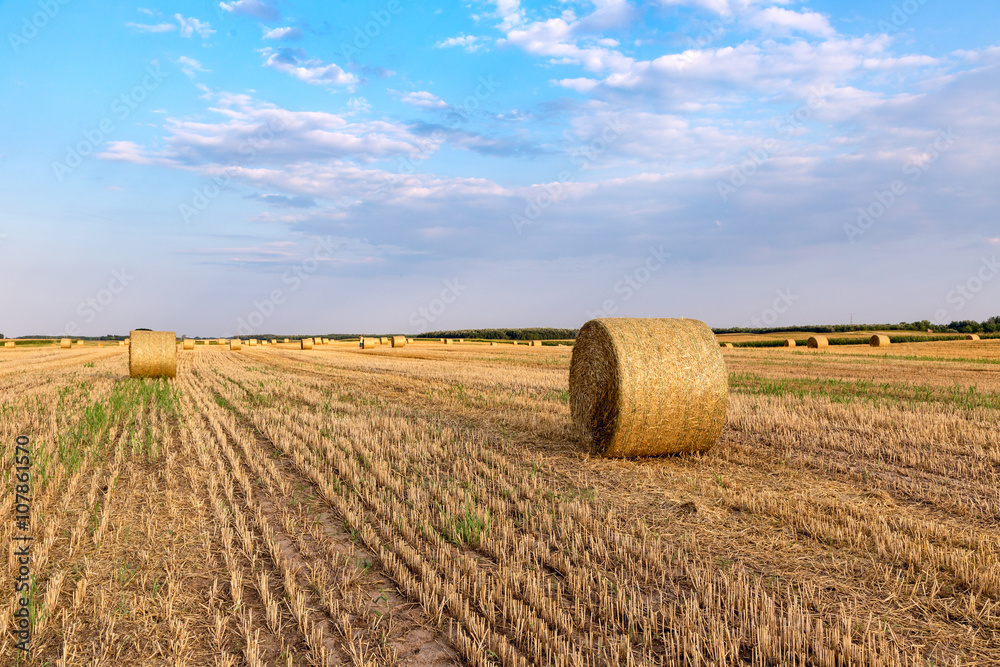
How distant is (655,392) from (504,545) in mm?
3951

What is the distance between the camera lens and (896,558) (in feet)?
14.7

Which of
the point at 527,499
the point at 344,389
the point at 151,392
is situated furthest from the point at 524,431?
the point at 151,392

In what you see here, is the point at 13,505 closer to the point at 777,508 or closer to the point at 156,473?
the point at 156,473

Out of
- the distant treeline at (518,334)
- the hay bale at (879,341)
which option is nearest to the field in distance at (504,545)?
the hay bale at (879,341)

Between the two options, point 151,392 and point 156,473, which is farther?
point 151,392

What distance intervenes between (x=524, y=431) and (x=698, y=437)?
2.81 meters

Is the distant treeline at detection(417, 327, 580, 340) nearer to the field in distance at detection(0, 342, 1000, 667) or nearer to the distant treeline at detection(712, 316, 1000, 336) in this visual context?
the distant treeline at detection(712, 316, 1000, 336)

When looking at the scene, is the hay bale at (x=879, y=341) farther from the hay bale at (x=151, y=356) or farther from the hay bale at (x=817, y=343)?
the hay bale at (x=151, y=356)

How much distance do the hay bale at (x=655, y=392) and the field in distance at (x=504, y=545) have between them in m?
0.34

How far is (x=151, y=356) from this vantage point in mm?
19234

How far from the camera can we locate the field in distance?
11.3 feet

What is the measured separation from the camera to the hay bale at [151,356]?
19109 millimetres

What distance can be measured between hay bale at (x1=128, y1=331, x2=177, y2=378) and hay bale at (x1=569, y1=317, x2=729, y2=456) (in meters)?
16.1

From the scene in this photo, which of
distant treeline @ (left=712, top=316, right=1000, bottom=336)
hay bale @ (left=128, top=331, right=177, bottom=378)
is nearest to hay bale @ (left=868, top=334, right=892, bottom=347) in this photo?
distant treeline @ (left=712, top=316, right=1000, bottom=336)
